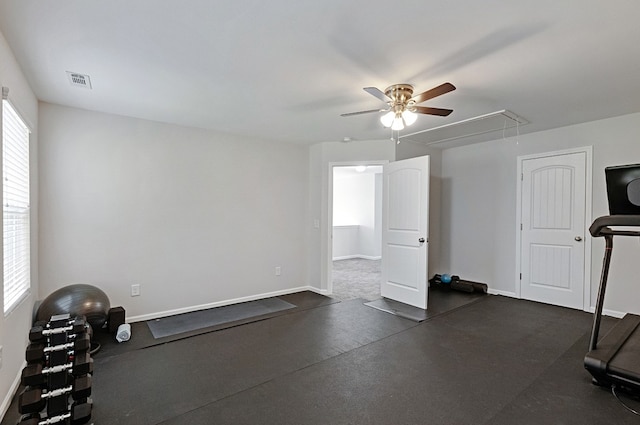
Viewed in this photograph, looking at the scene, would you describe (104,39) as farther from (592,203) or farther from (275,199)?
(592,203)

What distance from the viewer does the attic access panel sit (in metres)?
3.78

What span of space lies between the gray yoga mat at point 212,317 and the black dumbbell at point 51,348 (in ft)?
4.81

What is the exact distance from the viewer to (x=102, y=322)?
3.09 metres

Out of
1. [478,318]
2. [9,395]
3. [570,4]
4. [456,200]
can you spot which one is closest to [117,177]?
[9,395]

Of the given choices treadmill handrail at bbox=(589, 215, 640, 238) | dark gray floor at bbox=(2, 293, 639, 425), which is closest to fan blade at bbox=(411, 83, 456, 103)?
treadmill handrail at bbox=(589, 215, 640, 238)

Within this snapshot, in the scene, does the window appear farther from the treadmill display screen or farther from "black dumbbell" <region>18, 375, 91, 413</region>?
the treadmill display screen

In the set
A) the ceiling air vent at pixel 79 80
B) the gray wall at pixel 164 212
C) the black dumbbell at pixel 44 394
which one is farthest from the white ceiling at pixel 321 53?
the black dumbbell at pixel 44 394

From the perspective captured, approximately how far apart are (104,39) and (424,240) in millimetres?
3798

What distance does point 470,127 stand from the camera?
166 inches

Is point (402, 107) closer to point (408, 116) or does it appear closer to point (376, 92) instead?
point (408, 116)

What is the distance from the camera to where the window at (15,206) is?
2229 mm

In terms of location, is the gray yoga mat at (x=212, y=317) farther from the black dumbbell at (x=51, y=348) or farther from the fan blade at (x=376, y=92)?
the fan blade at (x=376, y=92)

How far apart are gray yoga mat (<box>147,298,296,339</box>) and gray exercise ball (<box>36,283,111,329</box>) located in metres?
0.56

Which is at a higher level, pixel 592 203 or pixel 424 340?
pixel 592 203
